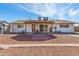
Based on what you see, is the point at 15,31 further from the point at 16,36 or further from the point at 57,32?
the point at 57,32

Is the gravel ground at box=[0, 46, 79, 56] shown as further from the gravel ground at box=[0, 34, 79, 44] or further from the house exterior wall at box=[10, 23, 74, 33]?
the house exterior wall at box=[10, 23, 74, 33]

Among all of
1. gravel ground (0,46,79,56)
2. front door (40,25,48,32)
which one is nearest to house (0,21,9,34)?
gravel ground (0,46,79,56)

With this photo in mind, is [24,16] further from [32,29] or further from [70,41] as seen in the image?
[70,41]

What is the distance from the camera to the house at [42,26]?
39.7 feet

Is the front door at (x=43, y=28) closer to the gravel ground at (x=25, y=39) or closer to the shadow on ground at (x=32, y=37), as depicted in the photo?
the shadow on ground at (x=32, y=37)

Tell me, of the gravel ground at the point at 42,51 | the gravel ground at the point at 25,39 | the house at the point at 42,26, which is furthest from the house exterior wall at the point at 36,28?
the gravel ground at the point at 42,51

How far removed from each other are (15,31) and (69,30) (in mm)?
1075

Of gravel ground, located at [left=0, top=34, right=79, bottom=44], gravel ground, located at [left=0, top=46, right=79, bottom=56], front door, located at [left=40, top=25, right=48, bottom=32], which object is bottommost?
gravel ground, located at [left=0, top=46, right=79, bottom=56]

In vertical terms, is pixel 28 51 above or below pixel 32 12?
below

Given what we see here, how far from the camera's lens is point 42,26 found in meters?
→ 12.1

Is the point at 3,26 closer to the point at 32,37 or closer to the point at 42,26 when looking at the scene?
the point at 32,37

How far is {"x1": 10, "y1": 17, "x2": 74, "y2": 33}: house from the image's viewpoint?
12.1 metres

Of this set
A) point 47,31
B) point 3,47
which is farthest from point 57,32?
point 3,47

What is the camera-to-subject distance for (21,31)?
39.9ft
